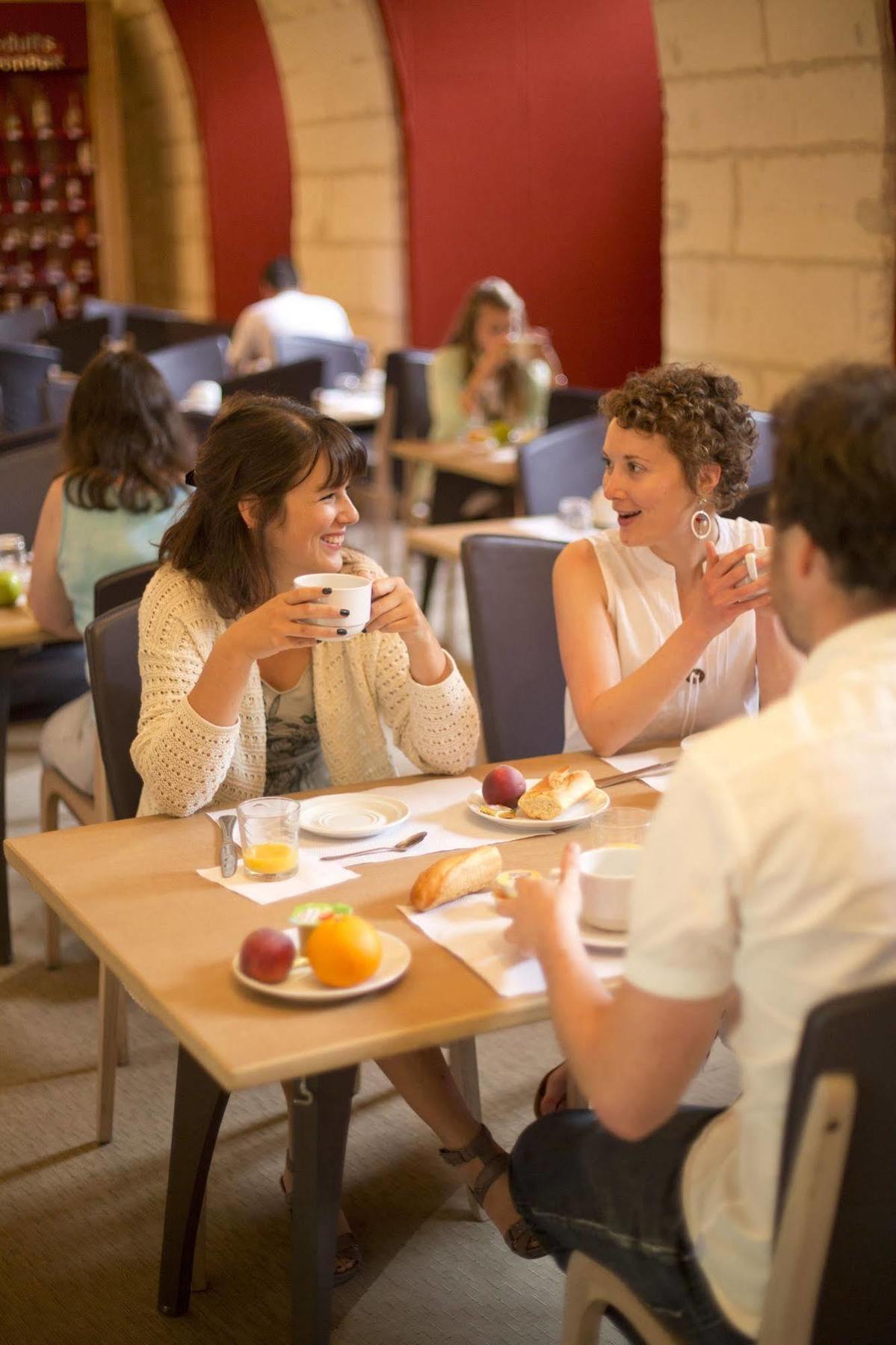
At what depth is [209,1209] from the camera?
2.48 meters

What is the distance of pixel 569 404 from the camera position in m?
5.71

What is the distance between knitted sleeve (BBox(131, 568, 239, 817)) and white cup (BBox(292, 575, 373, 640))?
24 centimetres

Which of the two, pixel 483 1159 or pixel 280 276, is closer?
pixel 483 1159

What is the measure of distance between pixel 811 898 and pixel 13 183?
12340mm

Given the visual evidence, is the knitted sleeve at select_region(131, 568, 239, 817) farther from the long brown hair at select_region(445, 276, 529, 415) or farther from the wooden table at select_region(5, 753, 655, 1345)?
the long brown hair at select_region(445, 276, 529, 415)

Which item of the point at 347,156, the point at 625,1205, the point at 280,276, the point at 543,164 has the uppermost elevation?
the point at 347,156

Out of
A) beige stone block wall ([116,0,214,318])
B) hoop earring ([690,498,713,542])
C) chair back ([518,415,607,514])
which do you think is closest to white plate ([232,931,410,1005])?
hoop earring ([690,498,713,542])

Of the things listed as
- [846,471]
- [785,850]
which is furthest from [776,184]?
[785,850]

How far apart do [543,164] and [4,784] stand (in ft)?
17.2

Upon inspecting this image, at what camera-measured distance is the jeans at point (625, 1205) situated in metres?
1.46

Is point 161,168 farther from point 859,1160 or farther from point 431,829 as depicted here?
point 859,1160

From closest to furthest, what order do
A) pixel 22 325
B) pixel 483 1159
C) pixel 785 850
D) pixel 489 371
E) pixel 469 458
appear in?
pixel 785 850
pixel 483 1159
pixel 469 458
pixel 489 371
pixel 22 325

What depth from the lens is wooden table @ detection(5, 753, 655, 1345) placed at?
149 cm

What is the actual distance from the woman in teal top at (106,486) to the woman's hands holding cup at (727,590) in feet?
5.09
